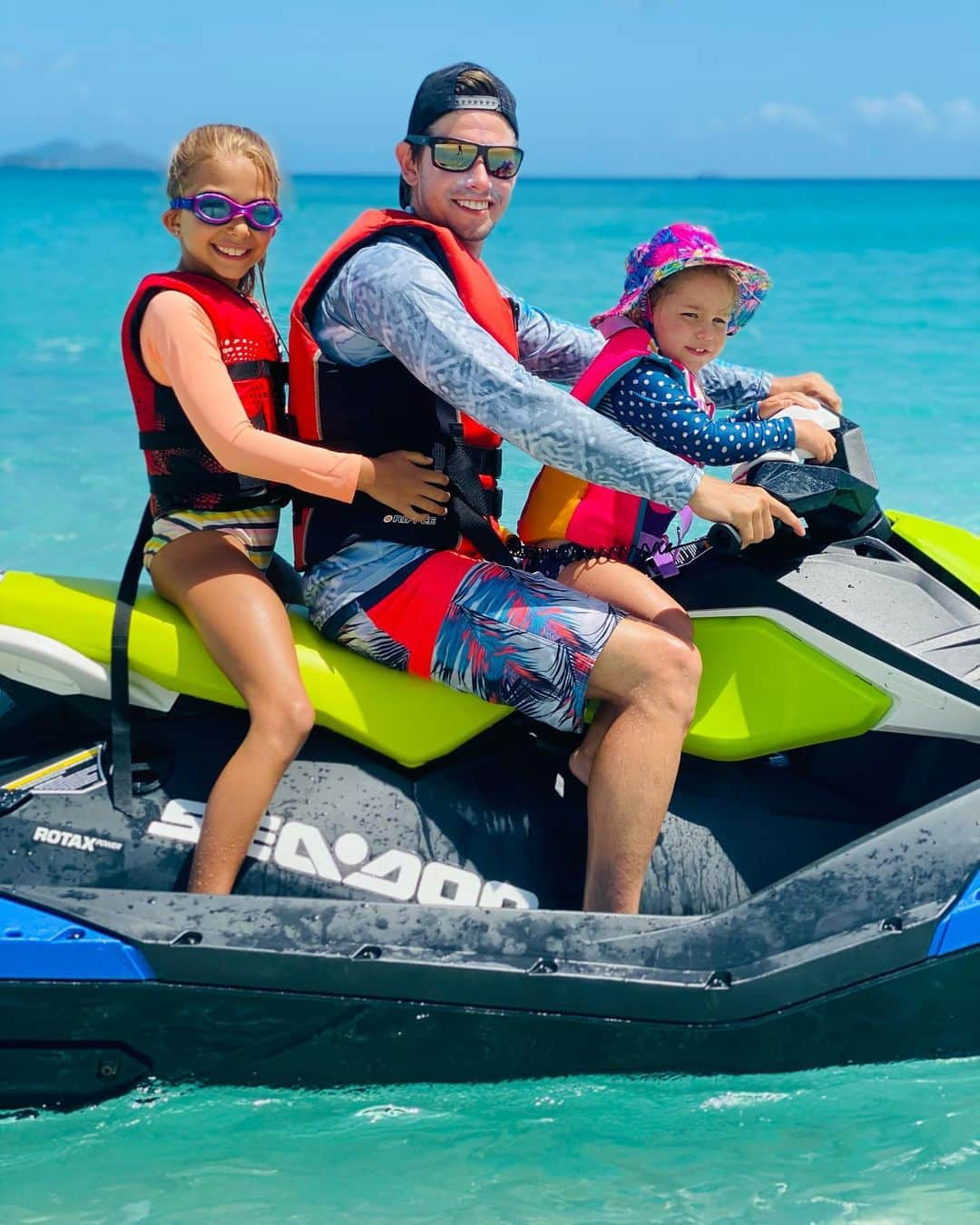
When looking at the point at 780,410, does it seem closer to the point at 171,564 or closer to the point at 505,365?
the point at 505,365

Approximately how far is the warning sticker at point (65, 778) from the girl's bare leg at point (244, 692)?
0.25m

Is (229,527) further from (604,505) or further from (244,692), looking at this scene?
(604,505)

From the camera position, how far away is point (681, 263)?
2680 mm

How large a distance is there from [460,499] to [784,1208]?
1.32 meters

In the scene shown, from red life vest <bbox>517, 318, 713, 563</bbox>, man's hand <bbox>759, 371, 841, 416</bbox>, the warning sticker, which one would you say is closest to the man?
red life vest <bbox>517, 318, 713, 563</bbox>

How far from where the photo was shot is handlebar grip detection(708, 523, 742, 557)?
8.75ft

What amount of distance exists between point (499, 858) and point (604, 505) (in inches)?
26.8

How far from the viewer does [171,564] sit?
2709 millimetres

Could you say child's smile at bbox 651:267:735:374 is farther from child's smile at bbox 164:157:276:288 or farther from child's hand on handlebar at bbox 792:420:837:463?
child's smile at bbox 164:157:276:288

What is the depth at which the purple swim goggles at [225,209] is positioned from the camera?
2.63 meters

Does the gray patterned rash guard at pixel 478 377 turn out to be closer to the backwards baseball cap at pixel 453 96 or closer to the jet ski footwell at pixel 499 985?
the backwards baseball cap at pixel 453 96

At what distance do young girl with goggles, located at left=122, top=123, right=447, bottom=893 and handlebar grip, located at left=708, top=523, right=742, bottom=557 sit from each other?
50 centimetres

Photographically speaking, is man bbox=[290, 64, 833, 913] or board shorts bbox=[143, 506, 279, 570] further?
board shorts bbox=[143, 506, 279, 570]

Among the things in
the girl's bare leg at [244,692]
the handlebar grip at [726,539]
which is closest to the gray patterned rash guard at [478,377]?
the handlebar grip at [726,539]
